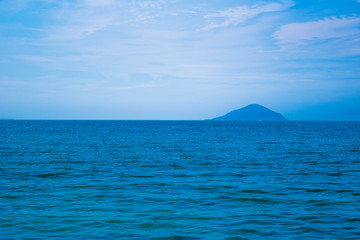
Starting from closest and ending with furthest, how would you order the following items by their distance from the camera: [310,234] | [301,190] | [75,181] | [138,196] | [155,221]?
[310,234]
[155,221]
[138,196]
[301,190]
[75,181]

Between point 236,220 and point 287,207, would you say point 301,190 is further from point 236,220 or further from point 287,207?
point 236,220

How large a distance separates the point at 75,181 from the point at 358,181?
18715 mm

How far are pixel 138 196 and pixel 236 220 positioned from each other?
5822 millimetres

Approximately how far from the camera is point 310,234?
11.0m

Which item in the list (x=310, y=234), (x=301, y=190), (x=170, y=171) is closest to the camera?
(x=310, y=234)

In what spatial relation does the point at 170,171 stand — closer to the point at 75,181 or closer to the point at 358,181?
the point at 75,181

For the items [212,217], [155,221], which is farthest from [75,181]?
[212,217]

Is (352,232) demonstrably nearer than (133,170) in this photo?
Yes

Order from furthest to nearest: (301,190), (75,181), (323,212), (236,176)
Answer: (236,176), (75,181), (301,190), (323,212)

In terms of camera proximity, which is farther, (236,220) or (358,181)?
(358,181)

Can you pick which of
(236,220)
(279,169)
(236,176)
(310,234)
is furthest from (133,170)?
(310,234)

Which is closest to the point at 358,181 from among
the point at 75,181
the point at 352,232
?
the point at 352,232

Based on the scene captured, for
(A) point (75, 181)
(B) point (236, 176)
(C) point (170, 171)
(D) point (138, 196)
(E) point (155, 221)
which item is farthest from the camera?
(C) point (170, 171)

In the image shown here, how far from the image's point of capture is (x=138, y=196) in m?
16.1
